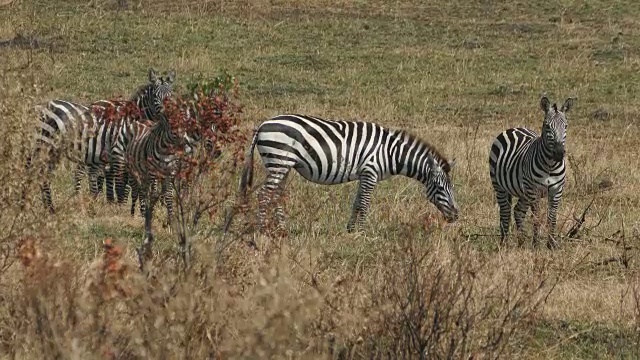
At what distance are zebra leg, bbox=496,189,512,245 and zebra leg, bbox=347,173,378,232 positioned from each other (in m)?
1.37

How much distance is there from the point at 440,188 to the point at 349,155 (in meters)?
1.06

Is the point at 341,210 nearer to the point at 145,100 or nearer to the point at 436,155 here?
the point at 436,155

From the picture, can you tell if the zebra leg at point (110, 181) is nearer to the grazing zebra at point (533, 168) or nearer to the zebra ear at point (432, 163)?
the zebra ear at point (432, 163)

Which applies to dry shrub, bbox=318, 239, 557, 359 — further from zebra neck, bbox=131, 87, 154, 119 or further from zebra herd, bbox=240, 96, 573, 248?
zebra neck, bbox=131, 87, 154, 119

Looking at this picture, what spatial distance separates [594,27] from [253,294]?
87.1 ft

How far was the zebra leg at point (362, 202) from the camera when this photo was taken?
13117 millimetres

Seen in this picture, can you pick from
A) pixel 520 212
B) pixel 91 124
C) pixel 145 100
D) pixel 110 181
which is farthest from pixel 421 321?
pixel 145 100

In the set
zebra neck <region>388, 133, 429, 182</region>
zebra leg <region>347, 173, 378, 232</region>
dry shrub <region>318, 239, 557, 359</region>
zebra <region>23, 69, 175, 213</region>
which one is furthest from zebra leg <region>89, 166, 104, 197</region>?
dry shrub <region>318, 239, 557, 359</region>

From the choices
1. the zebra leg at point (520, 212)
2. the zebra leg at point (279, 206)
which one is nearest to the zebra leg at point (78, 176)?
the zebra leg at point (279, 206)

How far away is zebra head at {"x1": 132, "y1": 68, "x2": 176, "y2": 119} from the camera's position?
15.1 metres

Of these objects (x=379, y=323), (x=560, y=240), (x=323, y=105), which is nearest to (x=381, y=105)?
(x=323, y=105)

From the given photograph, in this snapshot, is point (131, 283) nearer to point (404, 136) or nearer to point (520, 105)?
point (404, 136)

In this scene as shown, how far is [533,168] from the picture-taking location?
12.9 m

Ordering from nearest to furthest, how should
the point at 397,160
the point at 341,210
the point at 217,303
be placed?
1. the point at 217,303
2. the point at 397,160
3. the point at 341,210
